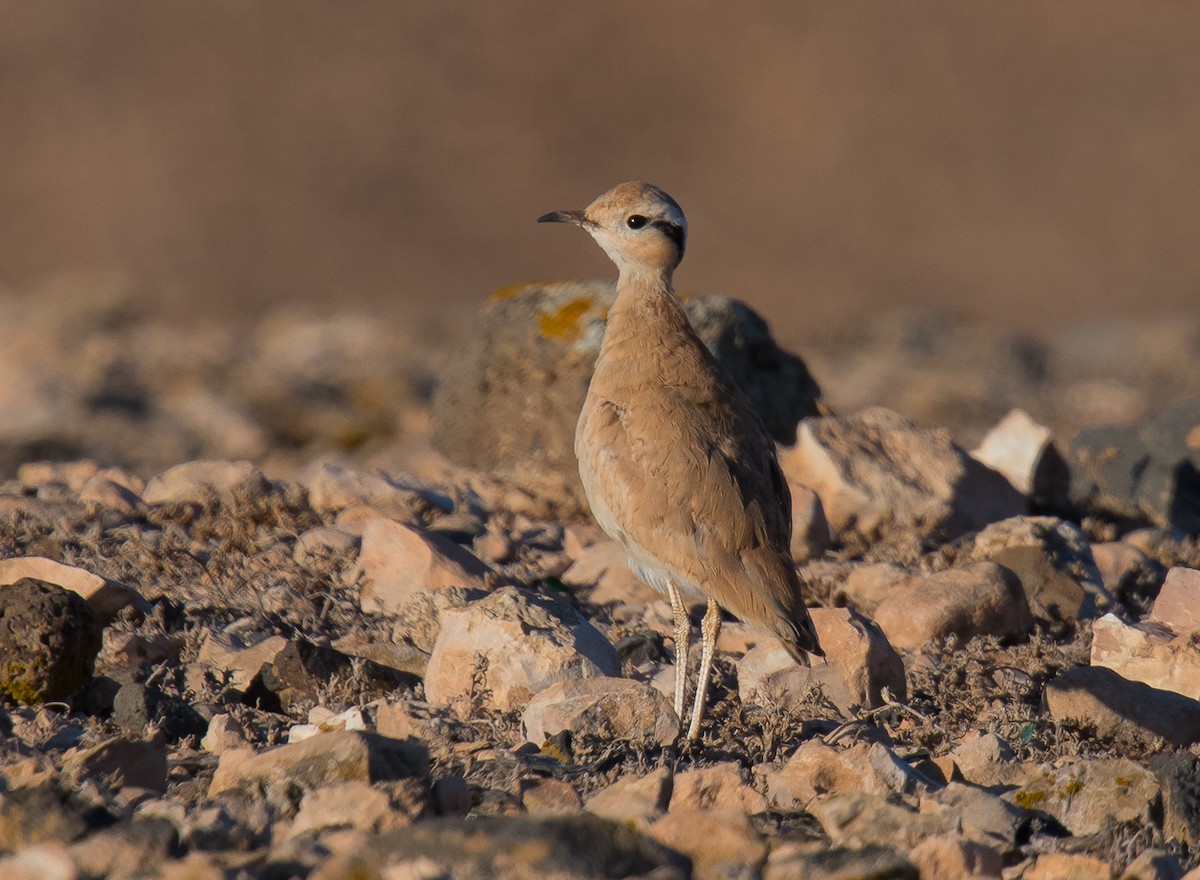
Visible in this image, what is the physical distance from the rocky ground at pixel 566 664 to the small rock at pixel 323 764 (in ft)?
0.04

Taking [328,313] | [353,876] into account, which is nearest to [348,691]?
[353,876]

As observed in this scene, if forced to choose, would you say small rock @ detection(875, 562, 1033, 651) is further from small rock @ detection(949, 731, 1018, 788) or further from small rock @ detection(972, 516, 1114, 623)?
small rock @ detection(949, 731, 1018, 788)

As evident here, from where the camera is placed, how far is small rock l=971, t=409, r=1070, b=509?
8.28 m

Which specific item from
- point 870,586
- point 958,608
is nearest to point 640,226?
point 870,586

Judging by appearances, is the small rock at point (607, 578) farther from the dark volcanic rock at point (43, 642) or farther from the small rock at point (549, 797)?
the dark volcanic rock at point (43, 642)

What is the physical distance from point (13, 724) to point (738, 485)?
2676mm

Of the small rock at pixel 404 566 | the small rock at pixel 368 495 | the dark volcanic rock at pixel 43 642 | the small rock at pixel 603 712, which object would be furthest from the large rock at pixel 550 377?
the dark volcanic rock at pixel 43 642

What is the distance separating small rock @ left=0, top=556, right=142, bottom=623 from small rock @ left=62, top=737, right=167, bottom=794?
135cm

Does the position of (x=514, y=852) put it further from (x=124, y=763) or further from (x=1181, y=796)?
(x=1181, y=796)

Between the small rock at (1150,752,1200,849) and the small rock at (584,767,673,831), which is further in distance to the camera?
the small rock at (1150,752,1200,849)

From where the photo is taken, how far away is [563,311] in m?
8.13

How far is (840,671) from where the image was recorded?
207 inches

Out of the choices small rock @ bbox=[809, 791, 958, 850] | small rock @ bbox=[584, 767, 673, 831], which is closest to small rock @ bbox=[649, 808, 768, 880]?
small rock @ bbox=[584, 767, 673, 831]

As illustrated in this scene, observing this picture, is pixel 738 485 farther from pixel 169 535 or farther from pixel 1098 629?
pixel 169 535
